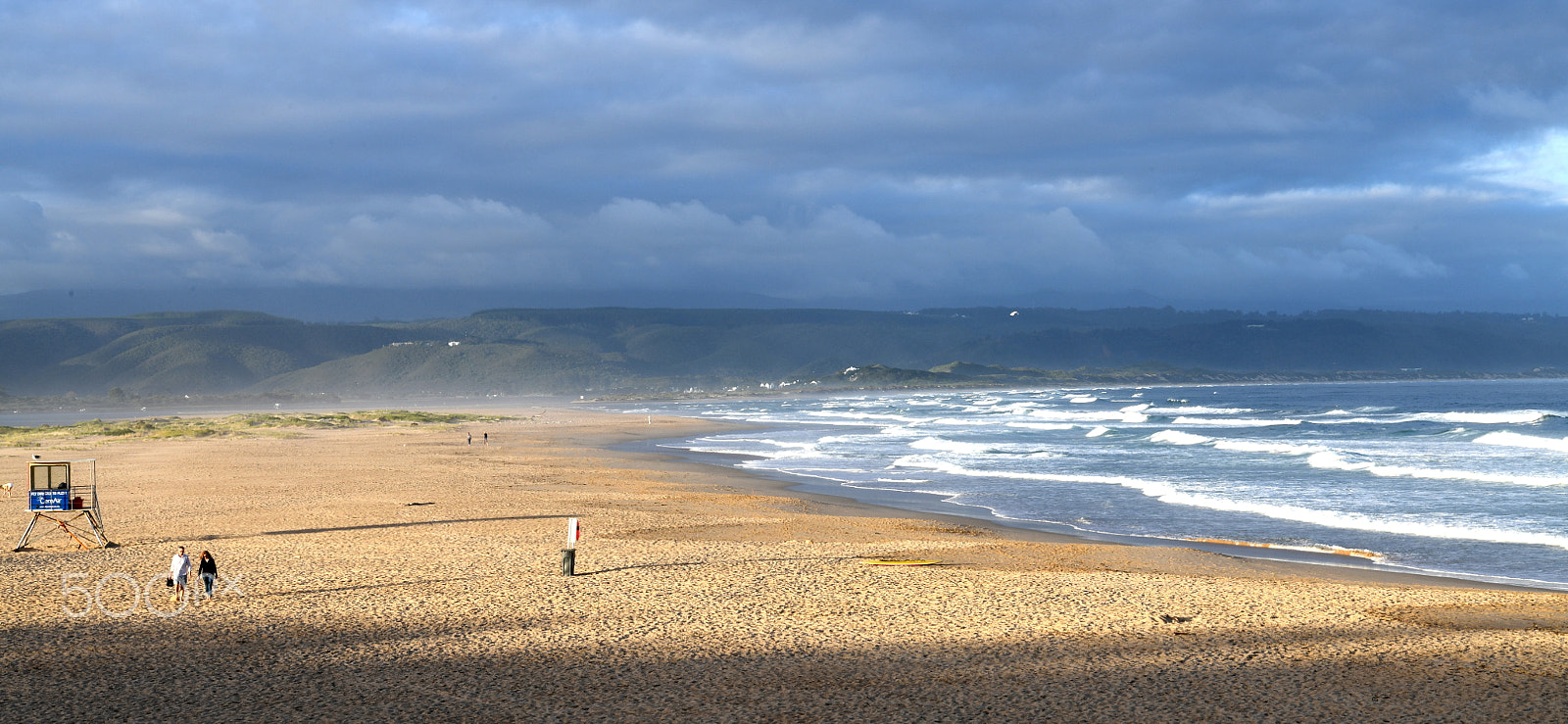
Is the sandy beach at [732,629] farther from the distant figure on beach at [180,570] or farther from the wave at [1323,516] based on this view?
the wave at [1323,516]

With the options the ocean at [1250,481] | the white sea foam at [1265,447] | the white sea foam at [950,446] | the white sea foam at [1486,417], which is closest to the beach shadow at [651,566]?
the ocean at [1250,481]

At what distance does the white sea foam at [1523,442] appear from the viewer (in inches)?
1415

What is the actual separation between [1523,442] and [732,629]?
37.8 meters

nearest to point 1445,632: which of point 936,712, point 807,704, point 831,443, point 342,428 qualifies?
point 936,712

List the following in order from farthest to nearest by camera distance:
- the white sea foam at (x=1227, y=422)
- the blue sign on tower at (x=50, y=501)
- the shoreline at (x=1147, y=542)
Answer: the white sea foam at (x=1227, y=422) < the blue sign on tower at (x=50, y=501) < the shoreline at (x=1147, y=542)

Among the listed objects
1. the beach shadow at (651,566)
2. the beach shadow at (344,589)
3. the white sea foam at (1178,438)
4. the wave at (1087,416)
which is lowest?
the wave at (1087,416)

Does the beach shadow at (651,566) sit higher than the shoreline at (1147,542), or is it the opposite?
the beach shadow at (651,566)

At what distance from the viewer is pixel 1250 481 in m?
28.2

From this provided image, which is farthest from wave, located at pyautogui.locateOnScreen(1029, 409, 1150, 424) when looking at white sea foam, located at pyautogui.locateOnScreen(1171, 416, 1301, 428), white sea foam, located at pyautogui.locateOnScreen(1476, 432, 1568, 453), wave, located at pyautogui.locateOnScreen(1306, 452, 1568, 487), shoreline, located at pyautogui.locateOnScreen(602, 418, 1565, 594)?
shoreline, located at pyautogui.locateOnScreen(602, 418, 1565, 594)

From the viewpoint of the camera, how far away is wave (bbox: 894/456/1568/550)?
726 inches

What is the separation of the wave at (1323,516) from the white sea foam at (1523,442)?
1732 centimetres

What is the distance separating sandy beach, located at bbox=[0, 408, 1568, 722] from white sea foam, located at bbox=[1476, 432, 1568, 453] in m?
26.8

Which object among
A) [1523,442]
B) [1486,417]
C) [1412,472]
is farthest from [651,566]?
[1486,417]

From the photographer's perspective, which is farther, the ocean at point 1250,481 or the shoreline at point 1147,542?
the ocean at point 1250,481
